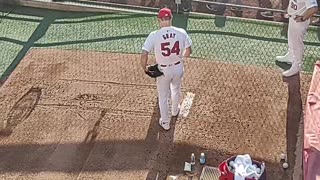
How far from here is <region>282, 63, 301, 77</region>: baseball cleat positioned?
7.89 metres

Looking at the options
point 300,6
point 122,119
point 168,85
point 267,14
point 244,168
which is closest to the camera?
point 244,168

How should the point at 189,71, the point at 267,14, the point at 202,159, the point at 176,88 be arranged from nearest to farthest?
the point at 202,159 < the point at 176,88 < the point at 189,71 < the point at 267,14

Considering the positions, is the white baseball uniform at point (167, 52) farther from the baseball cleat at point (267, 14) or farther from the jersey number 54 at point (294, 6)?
the baseball cleat at point (267, 14)

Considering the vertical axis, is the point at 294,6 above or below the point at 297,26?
above

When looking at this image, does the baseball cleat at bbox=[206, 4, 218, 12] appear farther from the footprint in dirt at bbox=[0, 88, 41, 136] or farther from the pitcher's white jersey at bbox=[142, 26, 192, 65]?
the footprint in dirt at bbox=[0, 88, 41, 136]

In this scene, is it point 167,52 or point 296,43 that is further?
point 296,43

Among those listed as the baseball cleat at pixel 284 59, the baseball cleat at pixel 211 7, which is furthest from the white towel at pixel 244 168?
the baseball cleat at pixel 211 7

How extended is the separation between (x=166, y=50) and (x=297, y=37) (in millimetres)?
1988

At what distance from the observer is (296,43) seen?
7.65 meters

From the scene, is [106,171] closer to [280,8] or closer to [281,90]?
[281,90]

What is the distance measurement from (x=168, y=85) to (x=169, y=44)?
22.2 inches

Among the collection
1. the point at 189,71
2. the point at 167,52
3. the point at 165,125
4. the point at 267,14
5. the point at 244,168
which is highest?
the point at 167,52

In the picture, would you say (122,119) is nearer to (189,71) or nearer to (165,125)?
(165,125)

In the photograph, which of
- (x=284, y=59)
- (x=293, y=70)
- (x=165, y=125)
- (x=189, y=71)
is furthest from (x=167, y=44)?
(x=284, y=59)
